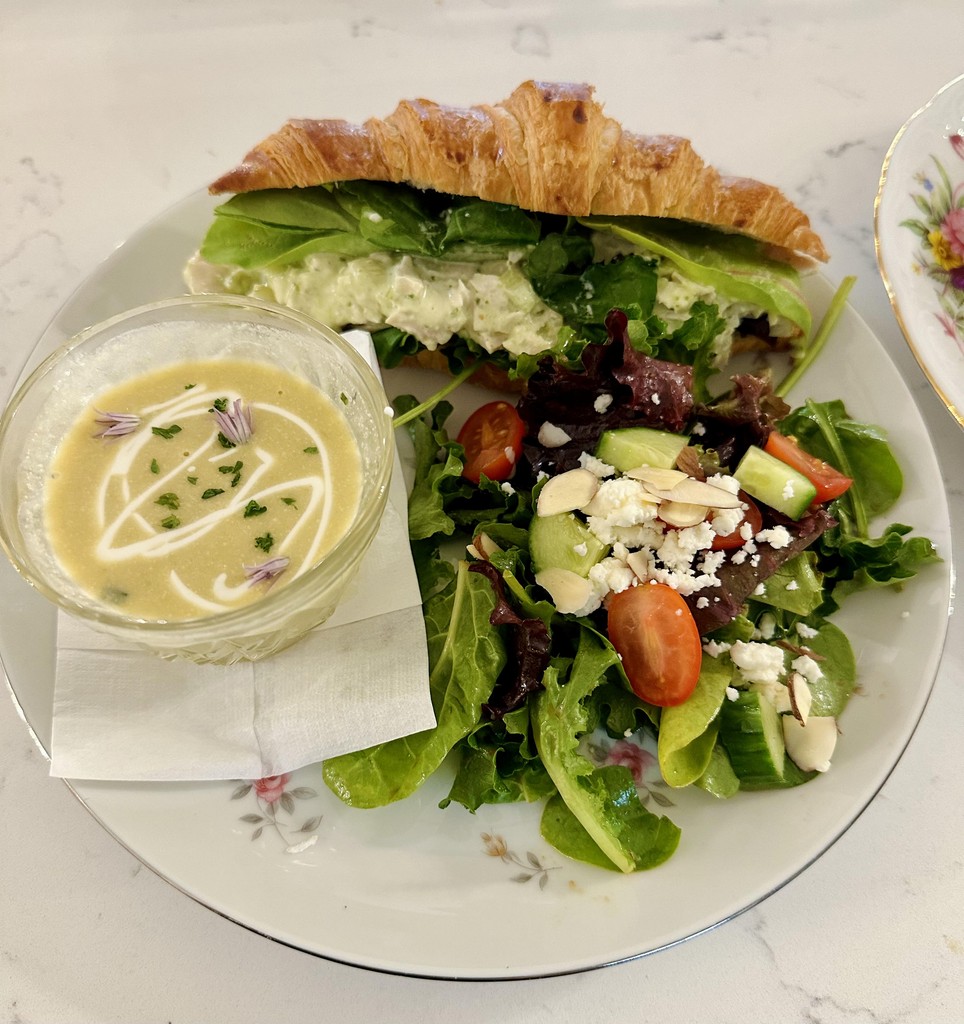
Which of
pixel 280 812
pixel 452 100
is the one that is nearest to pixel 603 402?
pixel 280 812

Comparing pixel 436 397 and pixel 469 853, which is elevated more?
pixel 436 397

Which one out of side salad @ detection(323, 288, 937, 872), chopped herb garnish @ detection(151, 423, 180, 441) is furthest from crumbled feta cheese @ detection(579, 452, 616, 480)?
chopped herb garnish @ detection(151, 423, 180, 441)

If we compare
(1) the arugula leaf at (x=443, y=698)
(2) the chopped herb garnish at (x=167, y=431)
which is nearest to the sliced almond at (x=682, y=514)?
(1) the arugula leaf at (x=443, y=698)

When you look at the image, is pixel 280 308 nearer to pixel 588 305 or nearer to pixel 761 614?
pixel 588 305

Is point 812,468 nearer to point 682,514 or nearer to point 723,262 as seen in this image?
point 682,514

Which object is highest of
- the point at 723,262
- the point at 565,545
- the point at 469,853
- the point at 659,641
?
the point at 723,262
